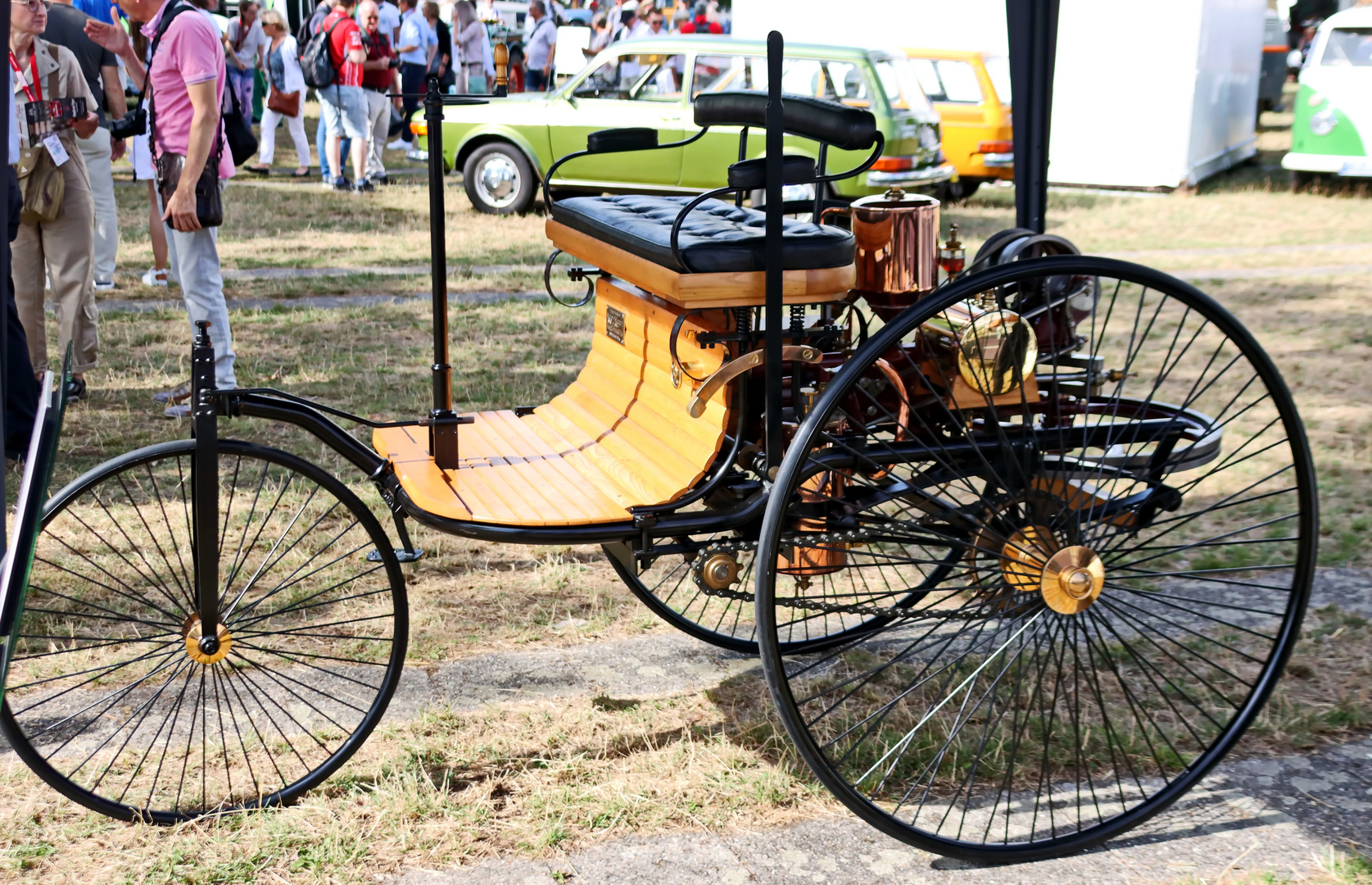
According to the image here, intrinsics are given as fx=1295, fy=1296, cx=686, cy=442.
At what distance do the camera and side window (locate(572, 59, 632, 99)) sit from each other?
5.52 m

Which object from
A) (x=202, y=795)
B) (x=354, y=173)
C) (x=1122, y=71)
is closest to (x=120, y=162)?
(x=354, y=173)

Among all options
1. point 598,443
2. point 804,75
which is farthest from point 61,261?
point 804,75

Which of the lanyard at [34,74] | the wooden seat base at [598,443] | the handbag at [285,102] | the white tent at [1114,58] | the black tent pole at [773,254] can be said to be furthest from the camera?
the white tent at [1114,58]

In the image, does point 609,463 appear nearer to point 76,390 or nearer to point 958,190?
point 76,390

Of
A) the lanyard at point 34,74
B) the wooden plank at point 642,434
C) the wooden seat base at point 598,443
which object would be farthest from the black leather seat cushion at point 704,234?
the lanyard at point 34,74

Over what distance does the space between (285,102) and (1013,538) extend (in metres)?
11.6

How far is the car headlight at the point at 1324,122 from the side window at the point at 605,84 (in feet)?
22.3

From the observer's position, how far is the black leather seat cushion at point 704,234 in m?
2.66

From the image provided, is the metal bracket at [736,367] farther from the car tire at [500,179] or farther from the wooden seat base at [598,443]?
the car tire at [500,179]

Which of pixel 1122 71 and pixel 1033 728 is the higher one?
pixel 1122 71

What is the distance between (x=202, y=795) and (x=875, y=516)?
1521 mm

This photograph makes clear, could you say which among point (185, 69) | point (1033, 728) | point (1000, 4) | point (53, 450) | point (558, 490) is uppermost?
point (1000, 4)

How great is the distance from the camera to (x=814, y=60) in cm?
1088

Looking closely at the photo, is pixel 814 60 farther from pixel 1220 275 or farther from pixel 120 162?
pixel 120 162
